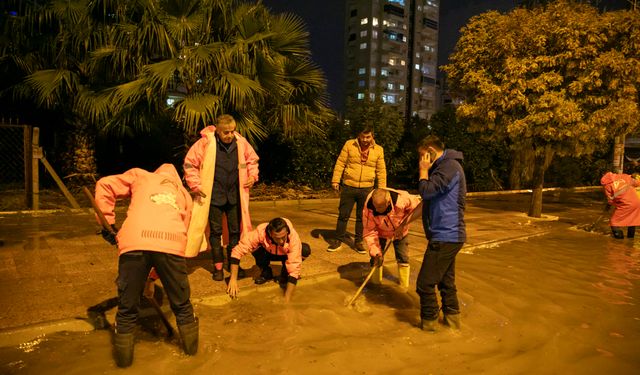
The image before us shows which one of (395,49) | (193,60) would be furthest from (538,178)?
(395,49)

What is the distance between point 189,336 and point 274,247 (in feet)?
5.08

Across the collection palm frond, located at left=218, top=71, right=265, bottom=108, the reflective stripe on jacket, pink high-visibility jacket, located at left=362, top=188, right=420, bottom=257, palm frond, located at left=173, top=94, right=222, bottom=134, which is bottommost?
pink high-visibility jacket, located at left=362, top=188, right=420, bottom=257

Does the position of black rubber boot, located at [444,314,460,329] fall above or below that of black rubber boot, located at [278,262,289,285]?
below

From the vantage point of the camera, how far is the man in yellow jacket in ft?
22.8

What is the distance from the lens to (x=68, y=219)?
28.7 feet

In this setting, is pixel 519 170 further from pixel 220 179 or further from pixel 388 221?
pixel 220 179

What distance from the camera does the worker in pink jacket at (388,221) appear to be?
198 inches

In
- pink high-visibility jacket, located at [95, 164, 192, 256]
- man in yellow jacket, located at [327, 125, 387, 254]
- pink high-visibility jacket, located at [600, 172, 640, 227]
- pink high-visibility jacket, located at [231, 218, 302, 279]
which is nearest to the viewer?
pink high-visibility jacket, located at [95, 164, 192, 256]

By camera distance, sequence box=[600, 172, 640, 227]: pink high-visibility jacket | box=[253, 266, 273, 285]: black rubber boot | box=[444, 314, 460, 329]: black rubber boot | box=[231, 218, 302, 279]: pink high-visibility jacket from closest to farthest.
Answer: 1. box=[444, 314, 460, 329]: black rubber boot
2. box=[231, 218, 302, 279]: pink high-visibility jacket
3. box=[253, 266, 273, 285]: black rubber boot
4. box=[600, 172, 640, 227]: pink high-visibility jacket

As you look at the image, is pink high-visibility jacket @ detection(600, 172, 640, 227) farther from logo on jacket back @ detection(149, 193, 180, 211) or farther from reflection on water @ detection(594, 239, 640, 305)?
logo on jacket back @ detection(149, 193, 180, 211)

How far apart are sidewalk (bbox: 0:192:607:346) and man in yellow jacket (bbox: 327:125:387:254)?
54 centimetres

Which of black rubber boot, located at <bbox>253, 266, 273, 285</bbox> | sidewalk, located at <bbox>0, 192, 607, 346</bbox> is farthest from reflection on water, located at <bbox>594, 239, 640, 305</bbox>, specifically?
black rubber boot, located at <bbox>253, 266, 273, 285</bbox>

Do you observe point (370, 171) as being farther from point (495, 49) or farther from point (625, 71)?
point (625, 71)

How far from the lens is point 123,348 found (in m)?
3.29
